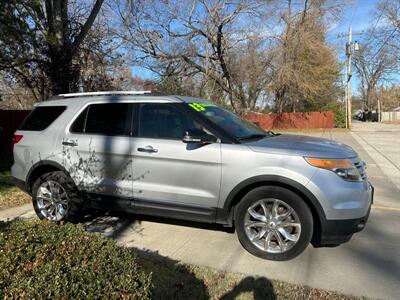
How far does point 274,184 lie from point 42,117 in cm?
366

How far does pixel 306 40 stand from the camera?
28312 millimetres

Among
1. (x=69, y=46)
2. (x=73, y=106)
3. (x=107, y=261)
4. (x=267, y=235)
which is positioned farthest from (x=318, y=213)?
(x=69, y=46)

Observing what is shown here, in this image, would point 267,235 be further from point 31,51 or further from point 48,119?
point 31,51

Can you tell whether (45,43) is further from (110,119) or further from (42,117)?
(110,119)

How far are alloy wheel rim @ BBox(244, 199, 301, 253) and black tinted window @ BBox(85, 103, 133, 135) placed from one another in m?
1.92

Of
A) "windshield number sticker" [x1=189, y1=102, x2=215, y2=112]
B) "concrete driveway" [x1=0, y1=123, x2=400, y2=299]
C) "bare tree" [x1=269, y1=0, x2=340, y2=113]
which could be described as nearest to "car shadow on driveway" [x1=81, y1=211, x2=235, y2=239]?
"concrete driveway" [x1=0, y1=123, x2=400, y2=299]

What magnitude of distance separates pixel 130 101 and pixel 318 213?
275 centimetres

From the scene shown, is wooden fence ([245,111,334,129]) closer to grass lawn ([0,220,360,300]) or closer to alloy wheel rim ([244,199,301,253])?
alloy wheel rim ([244,199,301,253])

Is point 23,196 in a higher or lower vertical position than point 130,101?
lower

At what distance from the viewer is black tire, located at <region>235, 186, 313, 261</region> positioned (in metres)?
4.27

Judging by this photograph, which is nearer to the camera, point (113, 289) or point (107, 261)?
point (113, 289)

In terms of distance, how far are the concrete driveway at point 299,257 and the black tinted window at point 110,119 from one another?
1386mm

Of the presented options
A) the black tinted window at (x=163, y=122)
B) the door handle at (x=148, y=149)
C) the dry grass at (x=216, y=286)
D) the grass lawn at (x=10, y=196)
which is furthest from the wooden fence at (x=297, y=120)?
the dry grass at (x=216, y=286)

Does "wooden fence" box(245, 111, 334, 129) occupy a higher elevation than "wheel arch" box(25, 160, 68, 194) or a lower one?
lower
